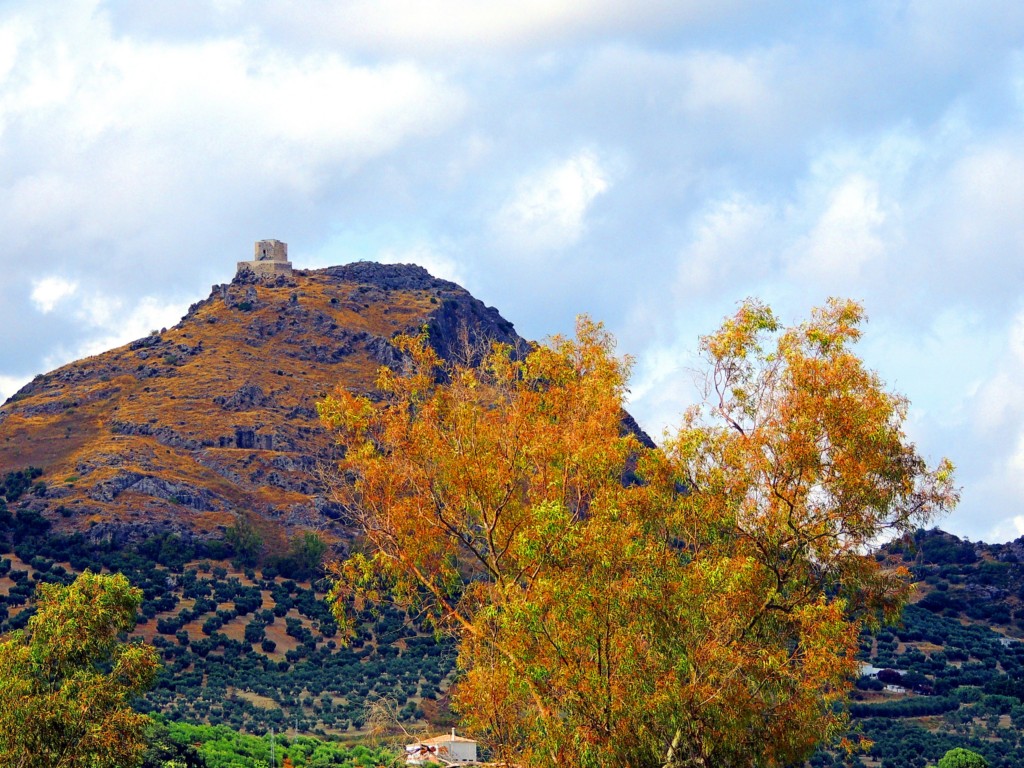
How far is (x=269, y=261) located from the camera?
158000 millimetres

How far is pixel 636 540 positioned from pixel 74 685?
11.8 meters

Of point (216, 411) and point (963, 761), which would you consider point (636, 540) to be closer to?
point (963, 761)

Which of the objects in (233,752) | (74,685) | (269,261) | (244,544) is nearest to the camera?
(74,685)

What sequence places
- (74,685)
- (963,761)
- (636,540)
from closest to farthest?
1. (636,540)
2. (74,685)
3. (963,761)

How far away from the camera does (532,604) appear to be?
2308 centimetres

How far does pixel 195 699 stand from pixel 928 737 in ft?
129

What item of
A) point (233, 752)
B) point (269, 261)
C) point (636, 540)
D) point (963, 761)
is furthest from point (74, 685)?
point (269, 261)

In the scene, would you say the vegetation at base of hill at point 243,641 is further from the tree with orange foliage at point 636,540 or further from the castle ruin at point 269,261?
the castle ruin at point 269,261

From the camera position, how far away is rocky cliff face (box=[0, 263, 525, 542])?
11069 cm

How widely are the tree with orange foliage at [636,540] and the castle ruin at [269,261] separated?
430ft

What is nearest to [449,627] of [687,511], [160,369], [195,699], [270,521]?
[687,511]

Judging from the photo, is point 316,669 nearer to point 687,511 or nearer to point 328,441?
point 328,441

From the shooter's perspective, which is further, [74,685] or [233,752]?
[233,752]

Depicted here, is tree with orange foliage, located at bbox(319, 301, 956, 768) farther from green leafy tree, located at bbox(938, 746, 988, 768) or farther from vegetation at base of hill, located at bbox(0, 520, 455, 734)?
vegetation at base of hill, located at bbox(0, 520, 455, 734)
